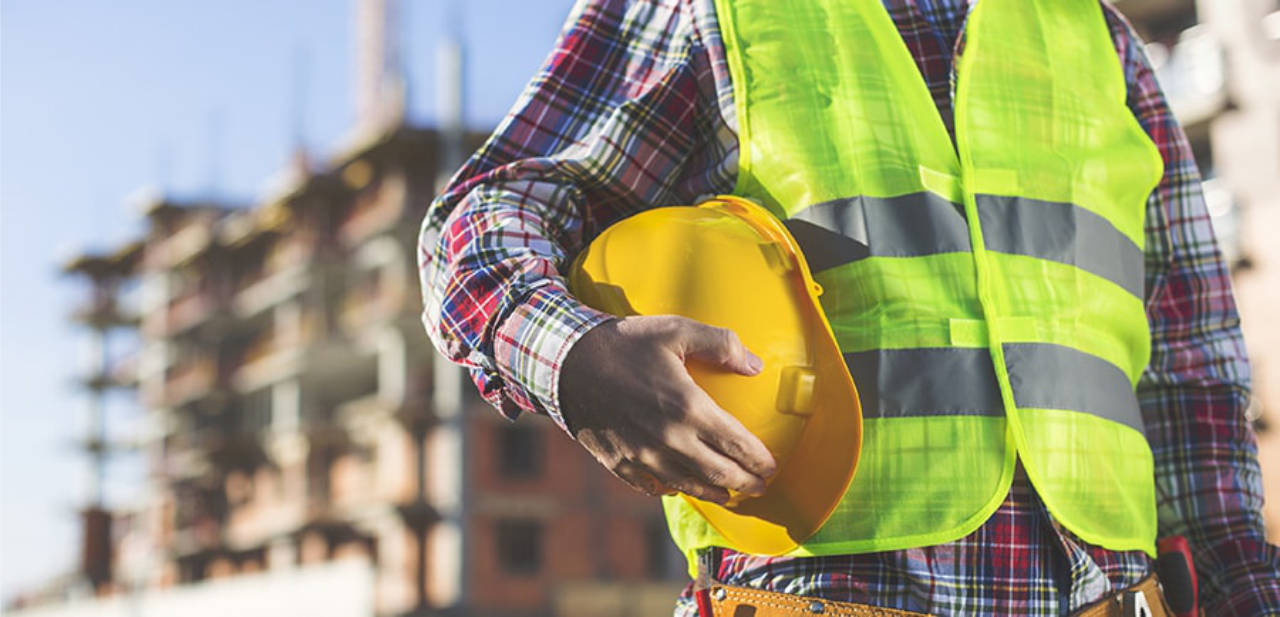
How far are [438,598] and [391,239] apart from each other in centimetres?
893

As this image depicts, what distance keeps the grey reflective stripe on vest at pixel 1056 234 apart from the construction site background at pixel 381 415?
1684cm

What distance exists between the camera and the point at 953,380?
1379mm

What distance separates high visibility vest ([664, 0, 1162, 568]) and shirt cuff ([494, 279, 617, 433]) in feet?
0.93

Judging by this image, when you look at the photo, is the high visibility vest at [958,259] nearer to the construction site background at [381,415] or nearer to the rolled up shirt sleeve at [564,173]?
the rolled up shirt sleeve at [564,173]

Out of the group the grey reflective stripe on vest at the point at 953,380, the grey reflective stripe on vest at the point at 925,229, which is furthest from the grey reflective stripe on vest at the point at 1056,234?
the grey reflective stripe on vest at the point at 953,380

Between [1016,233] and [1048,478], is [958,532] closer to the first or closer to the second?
[1048,478]

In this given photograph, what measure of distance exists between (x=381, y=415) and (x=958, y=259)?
103ft

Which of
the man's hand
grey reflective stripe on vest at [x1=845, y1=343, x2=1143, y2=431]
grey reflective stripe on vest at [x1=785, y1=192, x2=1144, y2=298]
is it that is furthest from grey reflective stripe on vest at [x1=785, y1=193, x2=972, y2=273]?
the man's hand

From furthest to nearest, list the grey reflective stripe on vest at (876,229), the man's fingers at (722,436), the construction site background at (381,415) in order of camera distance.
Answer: the construction site background at (381,415)
the grey reflective stripe on vest at (876,229)
the man's fingers at (722,436)

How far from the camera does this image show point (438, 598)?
29.9 meters

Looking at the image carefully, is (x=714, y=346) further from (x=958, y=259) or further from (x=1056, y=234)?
(x=1056, y=234)

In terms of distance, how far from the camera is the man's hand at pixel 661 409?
45.8 inches

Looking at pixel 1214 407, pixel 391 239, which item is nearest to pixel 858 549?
pixel 1214 407

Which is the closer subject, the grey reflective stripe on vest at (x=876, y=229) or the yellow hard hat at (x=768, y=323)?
the yellow hard hat at (x=768, y=323)
